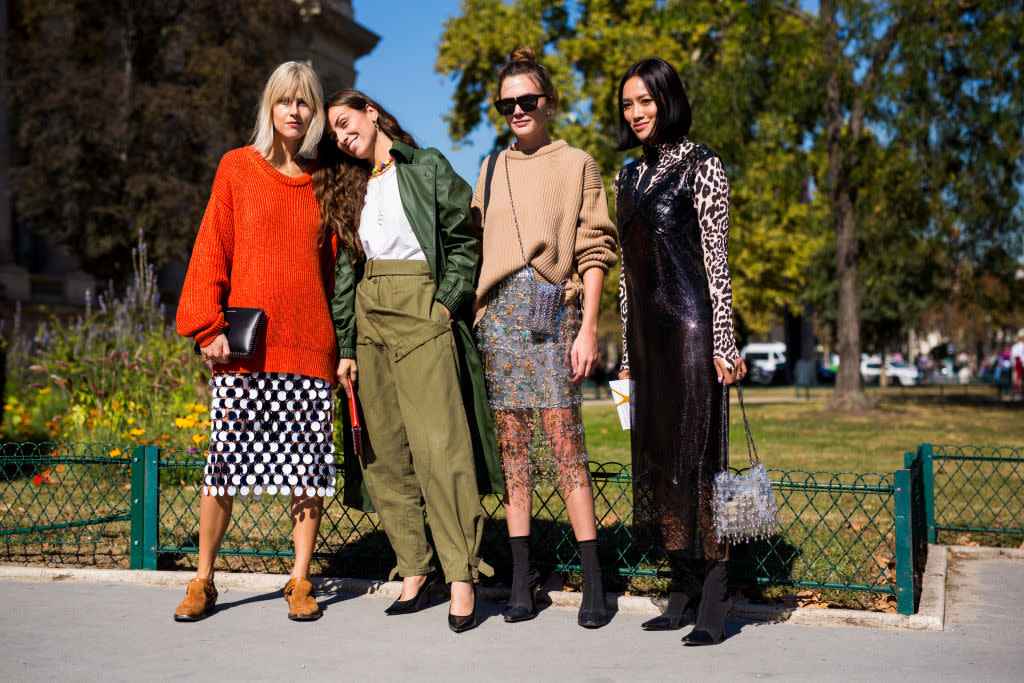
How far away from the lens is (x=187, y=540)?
230 inches

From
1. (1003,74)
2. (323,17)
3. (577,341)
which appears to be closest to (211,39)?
(323,17)

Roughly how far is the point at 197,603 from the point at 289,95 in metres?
2.33

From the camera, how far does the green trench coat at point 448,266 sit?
4.32 metres

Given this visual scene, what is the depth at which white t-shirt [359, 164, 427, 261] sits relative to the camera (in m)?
4.41

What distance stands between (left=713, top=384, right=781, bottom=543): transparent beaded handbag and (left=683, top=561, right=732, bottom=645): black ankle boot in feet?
0.67

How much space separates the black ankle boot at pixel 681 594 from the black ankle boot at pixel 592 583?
8.2 inches

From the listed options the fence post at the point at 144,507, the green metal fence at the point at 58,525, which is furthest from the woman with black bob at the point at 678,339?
the green metal fence at the point at 58,525

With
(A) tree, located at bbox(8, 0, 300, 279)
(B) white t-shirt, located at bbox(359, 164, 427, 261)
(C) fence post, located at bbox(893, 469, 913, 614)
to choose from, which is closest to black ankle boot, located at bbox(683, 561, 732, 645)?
(C) fence post, located at bbox(893, 469, 913, 614)

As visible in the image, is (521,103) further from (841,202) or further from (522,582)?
(841,202)

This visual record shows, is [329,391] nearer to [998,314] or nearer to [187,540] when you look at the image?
[187,540]

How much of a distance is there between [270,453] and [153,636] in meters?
0.90

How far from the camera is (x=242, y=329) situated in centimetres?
423

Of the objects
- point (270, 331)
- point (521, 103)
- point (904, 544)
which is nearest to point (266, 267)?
point (270, 331)

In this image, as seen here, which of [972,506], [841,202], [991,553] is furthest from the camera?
[841,202]
